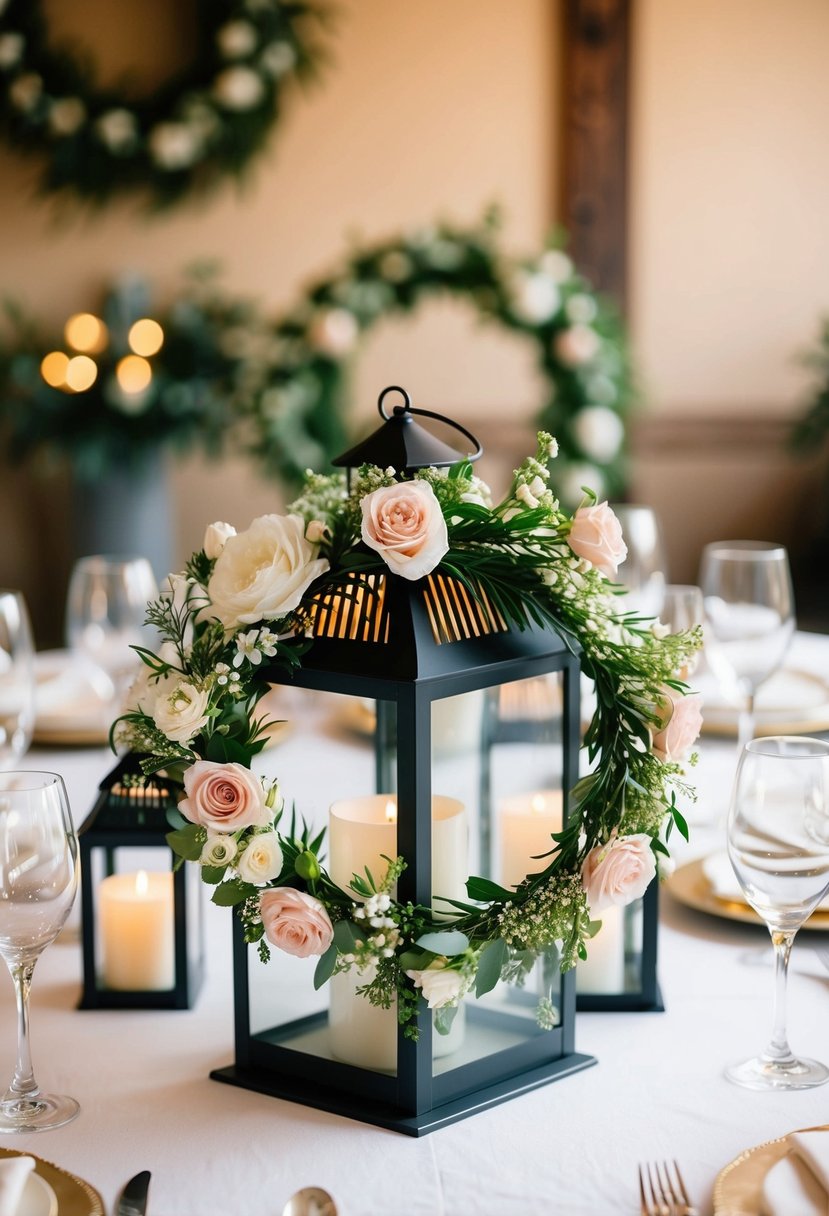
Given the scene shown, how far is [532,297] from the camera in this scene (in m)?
3.78

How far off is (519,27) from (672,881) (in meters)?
3.81

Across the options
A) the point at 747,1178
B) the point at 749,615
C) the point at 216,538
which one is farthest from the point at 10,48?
the point at 747,1178

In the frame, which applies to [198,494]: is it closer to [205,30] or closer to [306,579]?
[205,30]

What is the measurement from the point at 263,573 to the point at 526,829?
29cm

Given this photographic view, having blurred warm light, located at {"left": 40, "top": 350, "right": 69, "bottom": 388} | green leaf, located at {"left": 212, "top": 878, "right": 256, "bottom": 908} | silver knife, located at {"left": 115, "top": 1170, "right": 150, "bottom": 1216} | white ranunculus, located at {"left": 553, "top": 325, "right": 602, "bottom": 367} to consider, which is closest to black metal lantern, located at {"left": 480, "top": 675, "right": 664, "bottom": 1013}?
green leaf, located at {"left": 212, "top": 878, "right": 256, "bottom": 908}

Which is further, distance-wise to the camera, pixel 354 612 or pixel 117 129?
pixel 117 129

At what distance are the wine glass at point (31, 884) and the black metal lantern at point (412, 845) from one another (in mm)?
134

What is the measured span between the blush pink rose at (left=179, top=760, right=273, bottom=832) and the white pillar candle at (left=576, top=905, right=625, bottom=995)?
327 millimetres

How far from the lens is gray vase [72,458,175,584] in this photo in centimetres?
415

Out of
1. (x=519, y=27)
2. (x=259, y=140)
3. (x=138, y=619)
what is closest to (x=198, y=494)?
(x=259, y=140)

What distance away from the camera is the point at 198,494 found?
4.64 m

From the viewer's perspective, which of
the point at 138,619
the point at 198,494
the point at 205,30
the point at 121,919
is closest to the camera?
the point at 121,919

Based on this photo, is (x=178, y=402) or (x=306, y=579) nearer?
(x=306, y=579)

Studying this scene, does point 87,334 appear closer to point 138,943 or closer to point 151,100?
point 151,100
